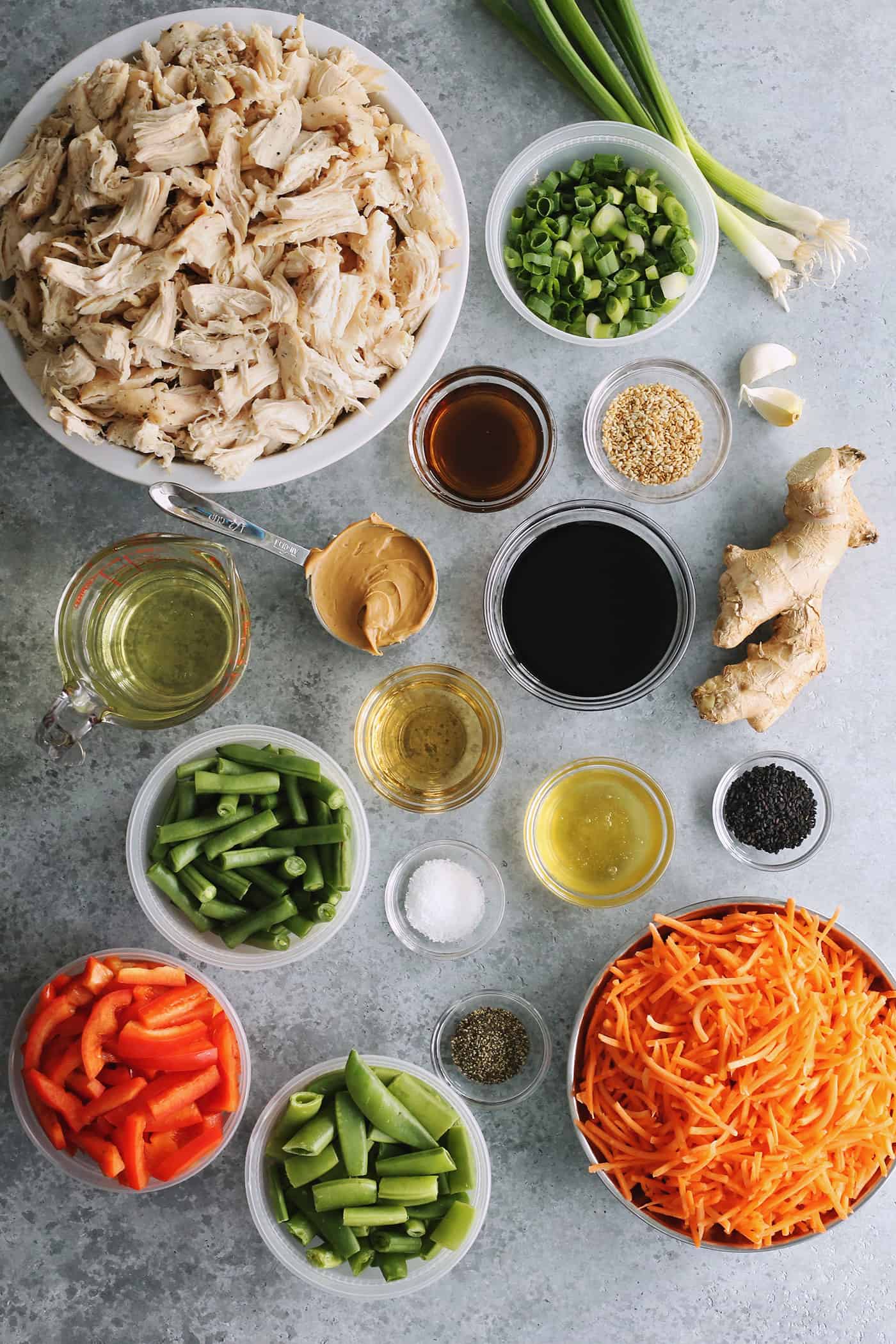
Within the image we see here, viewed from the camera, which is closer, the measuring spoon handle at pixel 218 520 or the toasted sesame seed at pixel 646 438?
the measuring spoon handle at pixel 218 520

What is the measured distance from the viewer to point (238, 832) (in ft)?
6.29

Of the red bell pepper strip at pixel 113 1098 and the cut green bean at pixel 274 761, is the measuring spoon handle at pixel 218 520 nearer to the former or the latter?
the cut green bean at pixel 274 761

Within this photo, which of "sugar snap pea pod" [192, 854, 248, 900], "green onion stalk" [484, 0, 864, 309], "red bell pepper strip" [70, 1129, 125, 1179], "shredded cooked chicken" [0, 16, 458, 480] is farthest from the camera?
"green onion stalk" [484, 0, 864, 309]

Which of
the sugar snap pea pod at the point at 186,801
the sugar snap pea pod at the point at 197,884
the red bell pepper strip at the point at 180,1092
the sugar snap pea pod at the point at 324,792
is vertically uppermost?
the sugar snap pea pod at the point at 186,801

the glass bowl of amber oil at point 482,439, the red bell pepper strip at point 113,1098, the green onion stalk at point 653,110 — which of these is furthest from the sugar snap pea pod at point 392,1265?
the green onion stalk at point 653,110

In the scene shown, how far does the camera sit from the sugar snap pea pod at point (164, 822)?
1.94 metres

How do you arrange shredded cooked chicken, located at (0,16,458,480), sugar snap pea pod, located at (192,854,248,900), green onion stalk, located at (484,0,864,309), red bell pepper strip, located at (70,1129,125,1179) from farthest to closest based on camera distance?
1. green onion stalk, located at (484,0,864,309)
2. sugar snap pea pod, located at (192,854,248,900)
3. red bell pepper strip, located at (70,1129,125,1179)
4. shredded cooked chicken, located at (0,16,458,480)

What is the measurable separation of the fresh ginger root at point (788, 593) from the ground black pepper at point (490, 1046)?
0.79 metres

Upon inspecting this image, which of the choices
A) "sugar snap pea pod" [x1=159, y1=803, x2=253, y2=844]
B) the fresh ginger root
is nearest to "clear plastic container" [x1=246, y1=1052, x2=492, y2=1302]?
"sugar snap pea pod" [x1=159, y1=803, x2=253, y2=844]

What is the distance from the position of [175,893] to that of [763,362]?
165 centimetres

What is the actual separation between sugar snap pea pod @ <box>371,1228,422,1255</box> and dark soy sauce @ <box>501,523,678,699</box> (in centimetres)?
113

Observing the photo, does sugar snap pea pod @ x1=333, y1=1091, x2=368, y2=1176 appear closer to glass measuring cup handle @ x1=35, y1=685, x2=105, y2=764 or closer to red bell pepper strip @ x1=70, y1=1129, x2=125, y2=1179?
red bell pepper strip @ x1=70, y1=1129, x2=125, y2=1179

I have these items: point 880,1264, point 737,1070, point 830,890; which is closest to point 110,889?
point 737,1070

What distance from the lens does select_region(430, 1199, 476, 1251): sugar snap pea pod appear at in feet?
6.26
